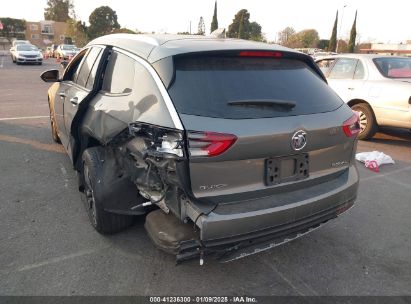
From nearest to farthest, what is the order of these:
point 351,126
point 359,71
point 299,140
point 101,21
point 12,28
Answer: point 299,140 → point 351,126 → point 359,71 → point 101,21 → point 12,28

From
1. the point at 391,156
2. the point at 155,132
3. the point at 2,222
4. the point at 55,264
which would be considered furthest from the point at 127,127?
the point at 391,156

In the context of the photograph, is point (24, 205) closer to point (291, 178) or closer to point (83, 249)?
point (83, 249)

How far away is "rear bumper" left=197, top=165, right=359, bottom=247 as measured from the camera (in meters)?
2.28

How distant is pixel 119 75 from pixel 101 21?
235 ft

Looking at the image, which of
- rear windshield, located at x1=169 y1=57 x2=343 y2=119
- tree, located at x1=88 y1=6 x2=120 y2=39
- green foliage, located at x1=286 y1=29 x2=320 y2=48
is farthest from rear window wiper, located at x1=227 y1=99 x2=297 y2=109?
tree, located at x1=88 y1=6 x2=120 y2=39

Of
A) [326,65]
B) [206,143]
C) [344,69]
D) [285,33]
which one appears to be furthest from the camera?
[285,33]

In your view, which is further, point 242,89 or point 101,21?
point 101,21

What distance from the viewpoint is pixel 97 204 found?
10.4 ft

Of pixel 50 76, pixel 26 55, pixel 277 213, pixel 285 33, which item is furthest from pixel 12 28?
pixel 277 213

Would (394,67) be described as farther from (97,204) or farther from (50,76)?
(97,204)

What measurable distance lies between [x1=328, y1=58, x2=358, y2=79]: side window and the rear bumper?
524cm

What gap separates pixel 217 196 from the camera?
2.35m

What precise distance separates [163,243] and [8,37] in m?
98.9

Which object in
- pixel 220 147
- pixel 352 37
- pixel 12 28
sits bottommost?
pixel 220 147
